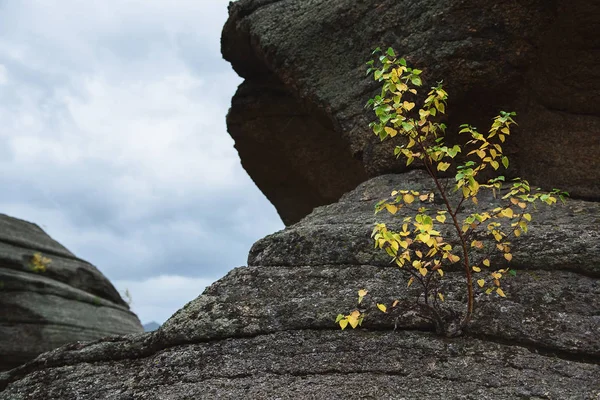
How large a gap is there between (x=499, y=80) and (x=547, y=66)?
1.14m

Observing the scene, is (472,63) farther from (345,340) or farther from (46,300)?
(46,300)

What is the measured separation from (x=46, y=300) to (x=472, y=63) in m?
Answer: 13.9

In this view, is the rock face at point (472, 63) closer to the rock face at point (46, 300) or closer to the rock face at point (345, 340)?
the rock face at point (345, 340)

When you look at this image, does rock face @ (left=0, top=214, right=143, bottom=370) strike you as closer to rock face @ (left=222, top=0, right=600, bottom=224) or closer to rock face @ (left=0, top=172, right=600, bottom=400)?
rock face @ (left=0, top=172, right=600, bottom=400)

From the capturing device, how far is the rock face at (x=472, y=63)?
816 centimetres

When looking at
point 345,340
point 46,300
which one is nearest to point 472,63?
point 345,340

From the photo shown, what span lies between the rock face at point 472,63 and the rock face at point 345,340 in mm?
1481

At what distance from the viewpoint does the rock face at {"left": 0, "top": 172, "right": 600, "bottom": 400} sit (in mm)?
5109

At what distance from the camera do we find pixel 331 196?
1312 cm

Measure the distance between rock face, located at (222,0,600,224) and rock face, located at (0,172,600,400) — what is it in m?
1.48

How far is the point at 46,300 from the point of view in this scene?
56.7ft

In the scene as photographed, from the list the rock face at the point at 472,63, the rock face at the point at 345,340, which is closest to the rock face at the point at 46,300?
the rock face at the point at 345,340

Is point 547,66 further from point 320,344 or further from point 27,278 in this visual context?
point 27,278

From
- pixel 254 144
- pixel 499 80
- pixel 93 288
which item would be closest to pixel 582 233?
pixel 499 80
